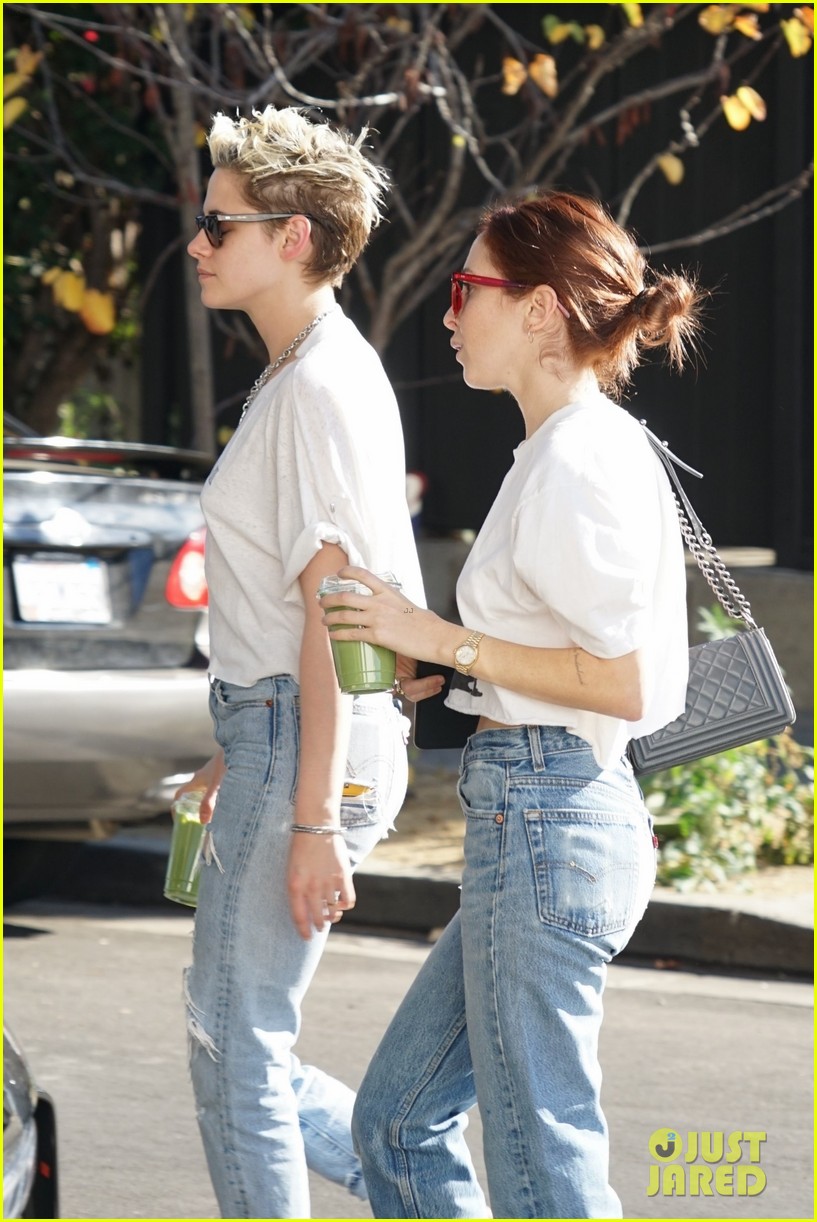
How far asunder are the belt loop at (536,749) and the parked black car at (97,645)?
11.1ft

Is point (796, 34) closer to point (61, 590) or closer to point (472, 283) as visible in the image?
point (61, 590)

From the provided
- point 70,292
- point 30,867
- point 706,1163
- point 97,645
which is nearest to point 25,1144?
point 706,1163

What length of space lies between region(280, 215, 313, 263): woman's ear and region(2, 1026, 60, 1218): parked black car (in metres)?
1.29

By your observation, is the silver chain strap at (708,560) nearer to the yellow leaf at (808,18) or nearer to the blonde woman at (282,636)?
the blonde woman at (282,636)

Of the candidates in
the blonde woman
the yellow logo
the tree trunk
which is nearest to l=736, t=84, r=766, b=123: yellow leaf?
the tree trunk

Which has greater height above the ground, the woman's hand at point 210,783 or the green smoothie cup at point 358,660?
the green smoothie cup at point 358,660

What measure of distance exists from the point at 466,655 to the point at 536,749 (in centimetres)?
16

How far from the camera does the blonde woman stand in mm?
2740

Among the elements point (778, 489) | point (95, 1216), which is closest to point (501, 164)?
point (778, 489)

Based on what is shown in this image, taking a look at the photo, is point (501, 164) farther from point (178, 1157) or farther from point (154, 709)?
point (178, 1157)

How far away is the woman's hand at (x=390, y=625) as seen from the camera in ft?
8.13

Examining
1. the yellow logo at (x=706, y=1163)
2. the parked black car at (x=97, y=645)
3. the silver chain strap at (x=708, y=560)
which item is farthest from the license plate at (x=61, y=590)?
the silver chain strap at (x=708, y=560)

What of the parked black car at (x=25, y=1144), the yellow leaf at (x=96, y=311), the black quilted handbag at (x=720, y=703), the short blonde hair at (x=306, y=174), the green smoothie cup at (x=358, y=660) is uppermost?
the short blonde hair at (x=306, y=174)

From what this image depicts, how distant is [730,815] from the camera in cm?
662
